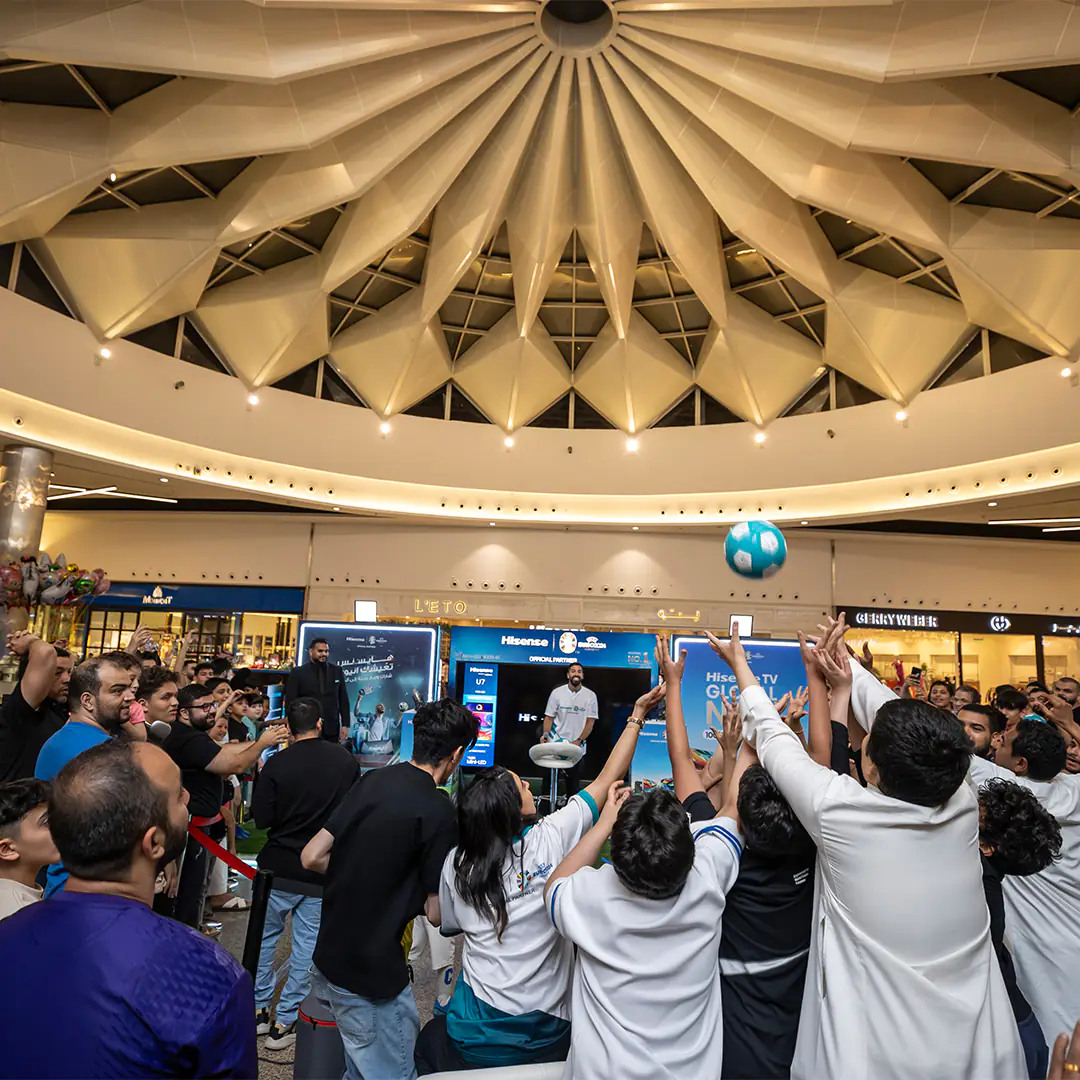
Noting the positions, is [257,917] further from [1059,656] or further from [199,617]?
[1059,656]

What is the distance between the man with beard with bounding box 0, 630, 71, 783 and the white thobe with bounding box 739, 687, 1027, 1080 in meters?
4.04

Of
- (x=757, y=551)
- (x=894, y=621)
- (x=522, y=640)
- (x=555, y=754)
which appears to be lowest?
(x=555, y=754)

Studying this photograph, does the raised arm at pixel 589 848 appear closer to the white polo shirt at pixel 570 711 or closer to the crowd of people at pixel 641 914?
the crowd of people at pixel 641 914

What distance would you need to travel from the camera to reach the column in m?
11.4

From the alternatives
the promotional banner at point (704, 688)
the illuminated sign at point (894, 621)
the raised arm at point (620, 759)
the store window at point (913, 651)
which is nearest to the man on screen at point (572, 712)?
the promotional banner at point (704, 688)

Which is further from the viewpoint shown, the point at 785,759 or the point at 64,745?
the point at 64,745

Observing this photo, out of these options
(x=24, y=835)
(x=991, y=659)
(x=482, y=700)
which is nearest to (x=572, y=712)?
(x=482, y=700)

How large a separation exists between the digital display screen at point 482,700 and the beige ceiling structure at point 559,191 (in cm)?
666

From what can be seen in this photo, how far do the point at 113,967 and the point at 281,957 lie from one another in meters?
4.65

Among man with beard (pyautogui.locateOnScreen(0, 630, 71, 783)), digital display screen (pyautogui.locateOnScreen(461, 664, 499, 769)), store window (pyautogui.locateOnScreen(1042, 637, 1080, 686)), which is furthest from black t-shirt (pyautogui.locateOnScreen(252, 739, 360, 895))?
store window (pyautogui.locateOnScreen(1042, 637, 1080, 686))

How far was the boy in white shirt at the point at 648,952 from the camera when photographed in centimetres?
210

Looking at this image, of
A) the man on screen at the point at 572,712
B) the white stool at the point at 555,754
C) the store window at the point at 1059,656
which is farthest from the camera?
the store window at the point at 1059,656

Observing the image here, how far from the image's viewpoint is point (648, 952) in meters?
2.15

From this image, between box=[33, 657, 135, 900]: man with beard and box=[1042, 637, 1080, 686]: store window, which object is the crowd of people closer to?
box=[33, 657, 135, 900]: man with beard
